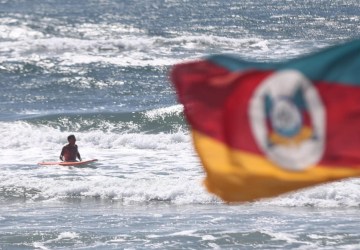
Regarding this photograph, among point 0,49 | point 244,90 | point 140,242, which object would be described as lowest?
point 140,242

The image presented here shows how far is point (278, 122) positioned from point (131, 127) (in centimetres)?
1967

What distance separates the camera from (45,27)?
4728cm

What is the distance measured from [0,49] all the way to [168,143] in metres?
18.4

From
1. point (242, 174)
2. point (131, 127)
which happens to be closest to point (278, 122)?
point (242, 174)

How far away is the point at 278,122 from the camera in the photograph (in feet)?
24.7

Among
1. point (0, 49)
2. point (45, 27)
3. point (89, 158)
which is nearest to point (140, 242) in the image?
point (89, 158)

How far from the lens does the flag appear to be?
741 cm

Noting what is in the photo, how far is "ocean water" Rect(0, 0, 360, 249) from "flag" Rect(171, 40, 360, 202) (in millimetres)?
6515

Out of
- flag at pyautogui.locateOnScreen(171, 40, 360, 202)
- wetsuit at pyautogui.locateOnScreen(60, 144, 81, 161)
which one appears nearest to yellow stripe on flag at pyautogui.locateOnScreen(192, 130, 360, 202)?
flag at pyautogui.locateOnScreen(171, 40, 360, 202)

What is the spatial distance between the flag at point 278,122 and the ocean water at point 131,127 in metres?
6.51

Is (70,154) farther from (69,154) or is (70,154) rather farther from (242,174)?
(242,174)

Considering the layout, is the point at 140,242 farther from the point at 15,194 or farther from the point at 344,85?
the point at 344,85

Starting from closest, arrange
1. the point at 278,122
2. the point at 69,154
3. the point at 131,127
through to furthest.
→ the point at 278,122
the point at 69,154
the point at 131,127

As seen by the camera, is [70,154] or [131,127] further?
[131,127]
